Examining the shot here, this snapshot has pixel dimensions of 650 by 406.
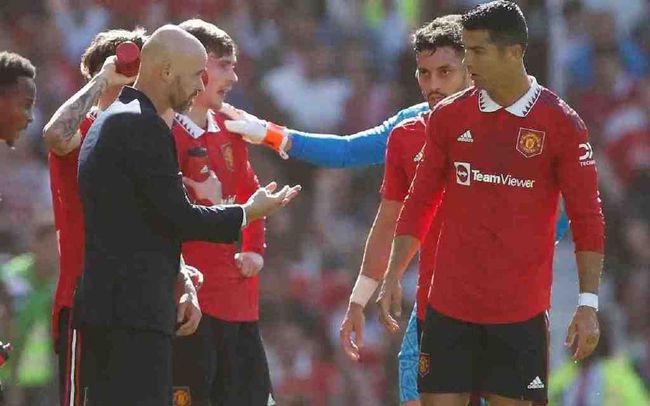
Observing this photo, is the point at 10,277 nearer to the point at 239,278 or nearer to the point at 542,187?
the point at 239,278

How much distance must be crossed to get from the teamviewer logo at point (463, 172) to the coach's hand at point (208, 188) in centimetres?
135

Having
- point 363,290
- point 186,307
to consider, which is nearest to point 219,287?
point 363,290

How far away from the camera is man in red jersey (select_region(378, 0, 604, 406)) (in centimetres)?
604

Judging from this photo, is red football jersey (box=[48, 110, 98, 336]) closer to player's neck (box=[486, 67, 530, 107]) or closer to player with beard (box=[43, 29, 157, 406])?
player with beard (box=[43, 29, 157, 406])

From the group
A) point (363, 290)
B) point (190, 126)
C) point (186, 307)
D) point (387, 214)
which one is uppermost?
point (190, 126)

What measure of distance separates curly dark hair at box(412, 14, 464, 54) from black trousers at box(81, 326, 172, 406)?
212cm

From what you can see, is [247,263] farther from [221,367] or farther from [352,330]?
[352,330]

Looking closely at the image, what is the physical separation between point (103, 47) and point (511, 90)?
1802 mm

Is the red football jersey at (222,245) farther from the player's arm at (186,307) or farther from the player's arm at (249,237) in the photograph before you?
the player's arm at (186,307)

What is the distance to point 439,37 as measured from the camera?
7039 millimetres

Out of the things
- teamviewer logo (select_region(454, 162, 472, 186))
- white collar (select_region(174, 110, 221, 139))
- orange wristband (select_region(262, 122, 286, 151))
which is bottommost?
teamviewer logo (select_region(454, 162, 472, 186))

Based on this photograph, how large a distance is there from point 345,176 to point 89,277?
6882 millimetres

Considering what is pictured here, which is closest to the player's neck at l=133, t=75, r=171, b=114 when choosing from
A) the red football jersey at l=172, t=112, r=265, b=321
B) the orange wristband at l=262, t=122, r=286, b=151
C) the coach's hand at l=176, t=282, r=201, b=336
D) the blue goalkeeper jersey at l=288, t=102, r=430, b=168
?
the coach's hand at l=176, t=282, r=201, b=336

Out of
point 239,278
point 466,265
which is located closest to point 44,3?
point 239,278
